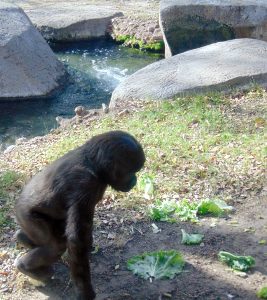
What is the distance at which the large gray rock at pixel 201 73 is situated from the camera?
8359mm

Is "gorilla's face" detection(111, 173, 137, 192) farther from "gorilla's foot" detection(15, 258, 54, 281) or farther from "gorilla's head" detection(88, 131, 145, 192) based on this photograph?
"gorilla's foot" detection(15, 258, 54, 281)

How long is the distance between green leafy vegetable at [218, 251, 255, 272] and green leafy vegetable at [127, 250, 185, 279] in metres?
0.32

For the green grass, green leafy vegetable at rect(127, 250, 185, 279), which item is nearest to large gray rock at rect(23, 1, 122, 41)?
the green grass

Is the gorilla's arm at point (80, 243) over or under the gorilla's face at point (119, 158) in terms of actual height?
under

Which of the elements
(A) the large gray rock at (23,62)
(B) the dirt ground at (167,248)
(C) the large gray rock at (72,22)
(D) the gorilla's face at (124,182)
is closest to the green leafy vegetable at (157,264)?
(B) the dirt ground at (167,248)

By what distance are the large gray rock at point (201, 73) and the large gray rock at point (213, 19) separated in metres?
1.58

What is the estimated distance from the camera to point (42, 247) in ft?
14.6

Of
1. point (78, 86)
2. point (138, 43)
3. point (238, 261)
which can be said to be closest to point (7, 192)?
point (238, 261)

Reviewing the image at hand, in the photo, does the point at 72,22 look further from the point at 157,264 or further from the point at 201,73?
the point at 157,264

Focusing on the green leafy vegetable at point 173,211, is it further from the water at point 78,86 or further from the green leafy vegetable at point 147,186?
the water at point 78,86

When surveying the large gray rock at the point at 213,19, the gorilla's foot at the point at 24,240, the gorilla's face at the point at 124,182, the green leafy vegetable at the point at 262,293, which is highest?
the gorilla's face at the point at 124,182

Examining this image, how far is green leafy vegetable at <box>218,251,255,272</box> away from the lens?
4.68 metres

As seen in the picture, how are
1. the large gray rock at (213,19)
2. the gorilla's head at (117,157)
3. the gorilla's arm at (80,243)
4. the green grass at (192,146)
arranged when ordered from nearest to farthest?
1. the gorilla's arm at (80,243)
2. the gorilla's head at (117,157)
3. the green grass at (192,146)
4. the large gray rock at (213,19)

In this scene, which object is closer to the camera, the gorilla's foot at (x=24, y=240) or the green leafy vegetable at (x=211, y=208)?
the gorilla's foot at (x=24, y=240)
